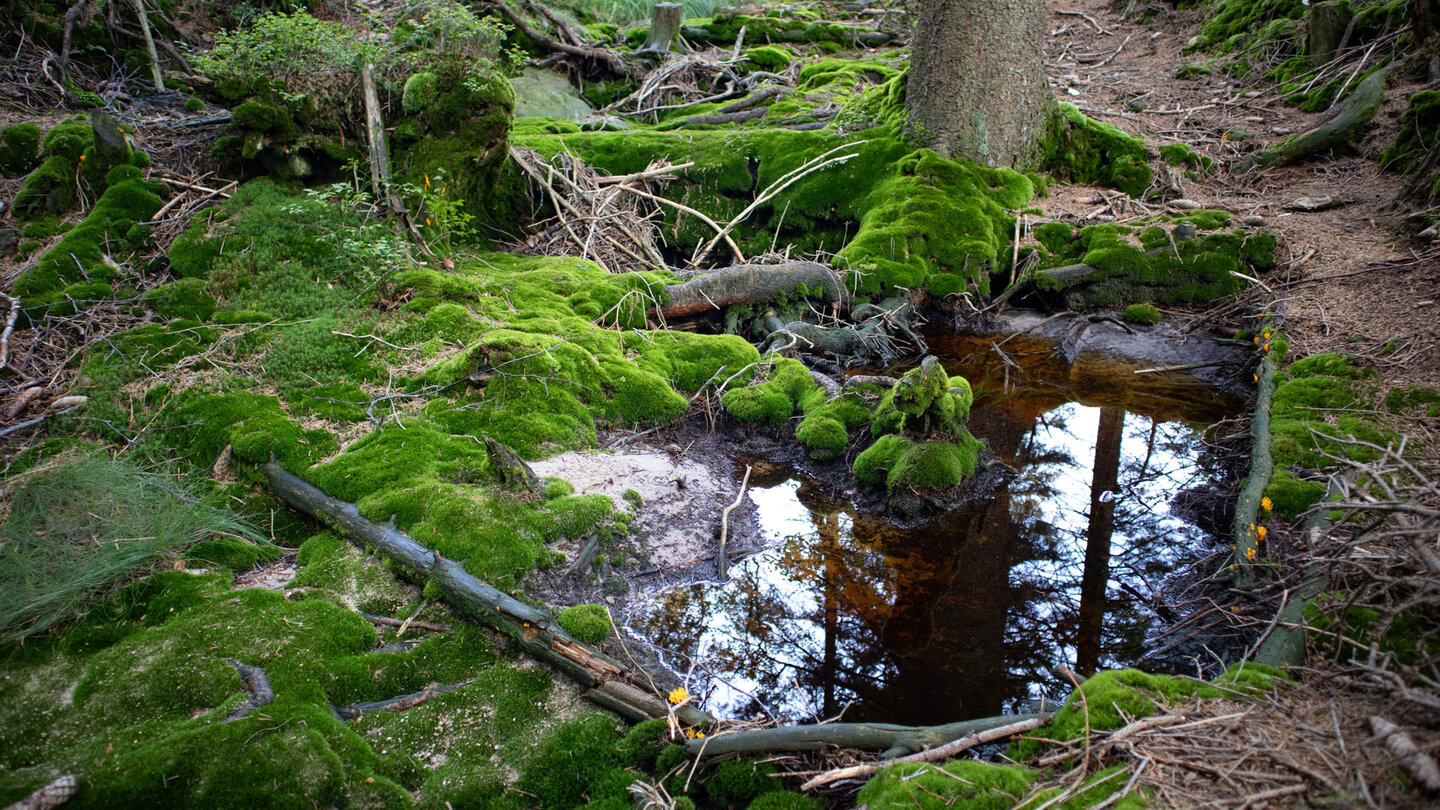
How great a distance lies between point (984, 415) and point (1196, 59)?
1054 centimetres

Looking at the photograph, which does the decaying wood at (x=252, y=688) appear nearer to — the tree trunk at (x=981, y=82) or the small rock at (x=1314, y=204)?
the tree trunk at (x=981, y=82)

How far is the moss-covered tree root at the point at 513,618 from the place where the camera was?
3.57 metres

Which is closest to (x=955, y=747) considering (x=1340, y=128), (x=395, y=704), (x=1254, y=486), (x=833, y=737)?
(x=833, y=737)

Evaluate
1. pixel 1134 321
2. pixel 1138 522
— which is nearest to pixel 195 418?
pixel 1138 522

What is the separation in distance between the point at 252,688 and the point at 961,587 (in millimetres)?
4239

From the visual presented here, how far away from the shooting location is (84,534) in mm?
3854

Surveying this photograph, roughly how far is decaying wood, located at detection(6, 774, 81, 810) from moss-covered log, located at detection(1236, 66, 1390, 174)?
43.2 feet

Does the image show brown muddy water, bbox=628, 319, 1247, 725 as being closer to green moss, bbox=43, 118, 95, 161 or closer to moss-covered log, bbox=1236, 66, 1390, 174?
moss-covered log, bbox=1236, 66, 1390, 174

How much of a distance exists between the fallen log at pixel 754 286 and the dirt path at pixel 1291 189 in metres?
3.72

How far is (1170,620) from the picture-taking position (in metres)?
4.36

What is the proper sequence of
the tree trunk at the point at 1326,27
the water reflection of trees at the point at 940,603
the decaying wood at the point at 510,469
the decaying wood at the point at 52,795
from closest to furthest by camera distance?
the decaying wood at the point at 52,795 → the water reflection of trees at the point at 940,603 → the decaying wood at the point at 510,469 → the tree trunk at the point at 1326,27

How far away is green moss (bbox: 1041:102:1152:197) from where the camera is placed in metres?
9.91

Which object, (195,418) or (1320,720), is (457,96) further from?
(1320,720)

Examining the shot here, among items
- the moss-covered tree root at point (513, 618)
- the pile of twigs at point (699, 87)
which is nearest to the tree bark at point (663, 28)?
the pile of twigs at point (699, 87)
